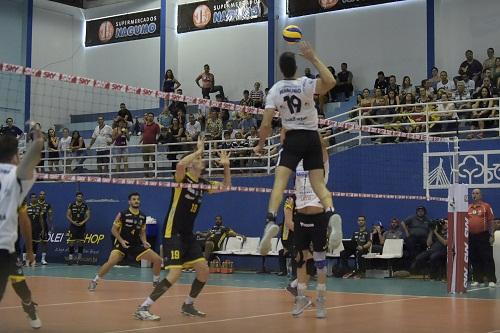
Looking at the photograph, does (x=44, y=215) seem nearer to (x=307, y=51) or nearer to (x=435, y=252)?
(x=435, y=252)

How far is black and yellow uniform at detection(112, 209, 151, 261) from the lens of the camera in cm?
1383

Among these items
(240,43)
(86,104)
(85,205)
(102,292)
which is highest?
(240,43)

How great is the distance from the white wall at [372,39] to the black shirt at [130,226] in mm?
12385

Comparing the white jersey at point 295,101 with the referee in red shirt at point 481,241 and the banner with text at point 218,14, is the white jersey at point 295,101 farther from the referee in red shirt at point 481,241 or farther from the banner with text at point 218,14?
the banner with text at point 218,14

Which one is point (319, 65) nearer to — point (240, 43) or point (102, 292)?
point (102, 292)

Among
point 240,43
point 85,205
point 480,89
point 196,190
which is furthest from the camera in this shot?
point 240,43

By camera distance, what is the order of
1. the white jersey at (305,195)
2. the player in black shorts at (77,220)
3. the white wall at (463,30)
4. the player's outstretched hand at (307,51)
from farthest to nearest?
1. the white wall at (463,30)
2. the player in black shorts at (77,220)
3. the white jersey at (305,195)
4. the player's outstretched hand at (307,51)

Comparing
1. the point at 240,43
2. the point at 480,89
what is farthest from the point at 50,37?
the point at 480,89

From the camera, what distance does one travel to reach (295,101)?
7.86 metres

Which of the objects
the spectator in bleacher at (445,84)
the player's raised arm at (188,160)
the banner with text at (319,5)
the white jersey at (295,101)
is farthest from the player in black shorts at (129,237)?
the banner with text at (319,5)

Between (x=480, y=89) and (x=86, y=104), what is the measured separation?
1727 centimetres

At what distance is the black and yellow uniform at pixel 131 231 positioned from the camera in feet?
45.4

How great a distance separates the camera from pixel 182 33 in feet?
95.3

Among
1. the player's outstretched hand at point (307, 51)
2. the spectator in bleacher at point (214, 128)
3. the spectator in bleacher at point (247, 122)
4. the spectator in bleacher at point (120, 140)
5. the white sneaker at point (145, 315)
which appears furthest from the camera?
the spectator in bleacher at point (120, 140)
